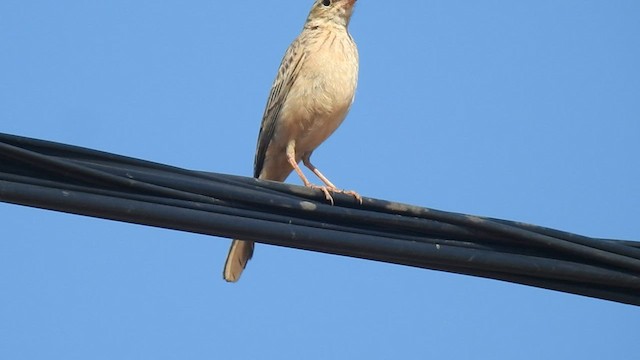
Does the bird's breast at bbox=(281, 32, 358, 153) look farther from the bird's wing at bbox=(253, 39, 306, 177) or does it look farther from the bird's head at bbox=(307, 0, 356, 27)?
the bird's head at bbox=(307, 0, 356, 27)

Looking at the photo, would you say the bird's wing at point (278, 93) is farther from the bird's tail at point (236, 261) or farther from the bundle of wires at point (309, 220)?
the bundle of wires at point (309, 220)

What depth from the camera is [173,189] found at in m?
4.70

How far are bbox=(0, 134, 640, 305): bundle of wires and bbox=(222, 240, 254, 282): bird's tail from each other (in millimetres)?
3416

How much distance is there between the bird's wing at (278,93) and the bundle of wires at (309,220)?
442 centimetres

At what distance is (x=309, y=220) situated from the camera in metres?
4.91

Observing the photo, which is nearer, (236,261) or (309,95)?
(236,261)

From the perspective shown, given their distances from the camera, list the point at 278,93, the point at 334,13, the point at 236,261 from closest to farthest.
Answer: the point at 236,261 < the point at 278,93 < the point at 334,13

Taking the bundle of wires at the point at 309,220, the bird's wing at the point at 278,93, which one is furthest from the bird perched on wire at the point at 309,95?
the bundle of wires at the point at 309,220

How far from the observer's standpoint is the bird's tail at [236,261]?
8.53 meters

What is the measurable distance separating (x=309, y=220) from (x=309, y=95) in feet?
14.7

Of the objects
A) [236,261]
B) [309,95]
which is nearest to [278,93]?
[309,95]

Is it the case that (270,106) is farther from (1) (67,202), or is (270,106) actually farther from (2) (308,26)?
(1) (67,202)

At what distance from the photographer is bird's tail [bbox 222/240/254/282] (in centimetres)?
853

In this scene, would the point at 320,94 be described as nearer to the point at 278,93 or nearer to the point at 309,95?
the point at 309,95
